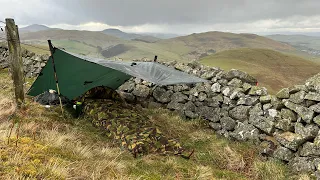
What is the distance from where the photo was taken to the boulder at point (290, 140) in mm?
6505

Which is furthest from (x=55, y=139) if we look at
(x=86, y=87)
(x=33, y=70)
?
(x=33, y=70)

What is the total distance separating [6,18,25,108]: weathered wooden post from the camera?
7496 millimetres

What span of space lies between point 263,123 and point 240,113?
90cm

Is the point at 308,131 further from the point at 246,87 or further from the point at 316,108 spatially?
the point at 246,87

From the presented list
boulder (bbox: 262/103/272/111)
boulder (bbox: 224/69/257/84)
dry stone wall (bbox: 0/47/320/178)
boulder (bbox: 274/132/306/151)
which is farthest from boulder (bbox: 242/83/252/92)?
boulder (bbox: 274/132/306/151)

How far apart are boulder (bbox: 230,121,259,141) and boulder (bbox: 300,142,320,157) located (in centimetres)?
158

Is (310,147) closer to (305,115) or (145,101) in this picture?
(305,115)

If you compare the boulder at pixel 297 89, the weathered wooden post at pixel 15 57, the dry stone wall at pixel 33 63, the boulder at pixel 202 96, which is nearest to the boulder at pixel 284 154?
the boulder at pixel 297 89

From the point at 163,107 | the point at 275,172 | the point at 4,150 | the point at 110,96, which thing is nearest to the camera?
the point at 4,150

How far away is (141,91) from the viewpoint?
11375 mm

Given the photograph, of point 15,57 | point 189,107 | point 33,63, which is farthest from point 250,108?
point 33,63

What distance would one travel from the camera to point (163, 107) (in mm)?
10820

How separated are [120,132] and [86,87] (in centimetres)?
251

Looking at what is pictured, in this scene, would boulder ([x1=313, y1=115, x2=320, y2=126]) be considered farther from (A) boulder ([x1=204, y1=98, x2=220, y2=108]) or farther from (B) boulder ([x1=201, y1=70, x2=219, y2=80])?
(B) boulder ([x1=201, y1=70, x2=219, y2=80])
